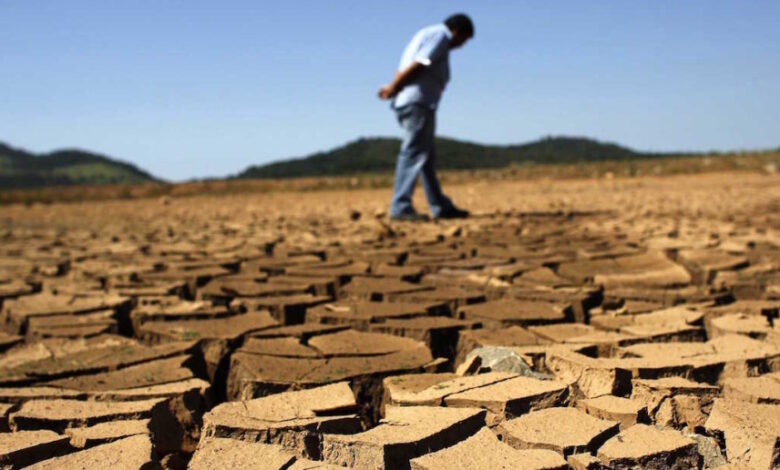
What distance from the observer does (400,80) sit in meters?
5.58

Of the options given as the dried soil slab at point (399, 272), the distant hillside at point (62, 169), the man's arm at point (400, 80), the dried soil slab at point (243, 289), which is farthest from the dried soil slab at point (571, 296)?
the distant hillside at point (62, 169)

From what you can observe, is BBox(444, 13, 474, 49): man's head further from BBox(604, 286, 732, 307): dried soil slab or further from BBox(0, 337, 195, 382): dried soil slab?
BBox(0, 337, 195, 382): dried soil slab

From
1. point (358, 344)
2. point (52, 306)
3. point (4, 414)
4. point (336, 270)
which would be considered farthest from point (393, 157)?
point (4, 414)

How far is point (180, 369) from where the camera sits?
2008 mm

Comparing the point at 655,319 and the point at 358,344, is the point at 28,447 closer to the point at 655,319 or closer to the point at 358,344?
the point at 358,344

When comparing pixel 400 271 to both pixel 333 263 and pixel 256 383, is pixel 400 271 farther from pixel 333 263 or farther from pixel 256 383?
pixel 256 383

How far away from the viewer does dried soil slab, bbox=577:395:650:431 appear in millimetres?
1503

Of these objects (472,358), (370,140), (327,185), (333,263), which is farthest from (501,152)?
(472,358)

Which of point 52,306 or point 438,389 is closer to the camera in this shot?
point 438,389

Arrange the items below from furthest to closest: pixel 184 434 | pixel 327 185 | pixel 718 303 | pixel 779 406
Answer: pixel 327 185 → pixel 718 303 → pixel 184 434 → pixel 779 406

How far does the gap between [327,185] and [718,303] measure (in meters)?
14.4

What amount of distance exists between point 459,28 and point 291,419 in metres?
4.43

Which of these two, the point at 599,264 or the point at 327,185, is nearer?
the point at 599,264

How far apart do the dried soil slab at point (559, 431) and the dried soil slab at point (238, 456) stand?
0.39 meters
